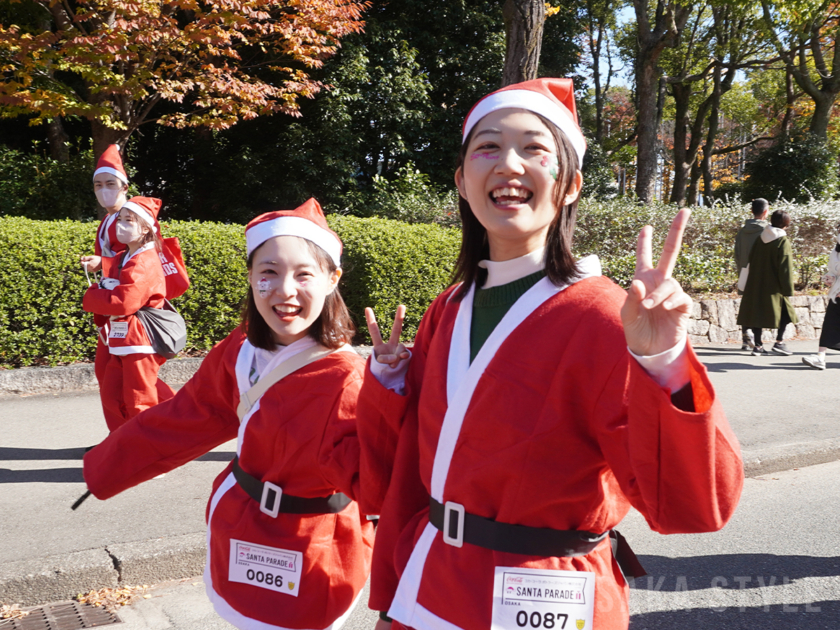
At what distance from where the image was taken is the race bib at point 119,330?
479 centimetres

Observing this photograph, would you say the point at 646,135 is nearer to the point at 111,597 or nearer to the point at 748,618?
the point at 748,618

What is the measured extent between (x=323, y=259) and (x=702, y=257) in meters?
11.2

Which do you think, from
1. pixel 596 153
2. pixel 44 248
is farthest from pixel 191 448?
pixel 596 153

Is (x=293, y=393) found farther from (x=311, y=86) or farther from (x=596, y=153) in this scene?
(x=596, y=153)

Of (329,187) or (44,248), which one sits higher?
(329,187)

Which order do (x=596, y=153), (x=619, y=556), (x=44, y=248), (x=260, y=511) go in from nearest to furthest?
(x=619, y=556) < (x=260, y=511) < (x=44, y=248) < (x=596, y=153)

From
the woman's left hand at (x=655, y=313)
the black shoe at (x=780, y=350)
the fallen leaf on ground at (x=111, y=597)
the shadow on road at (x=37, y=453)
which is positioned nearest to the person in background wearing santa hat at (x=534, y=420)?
the woman's left hand at (x=655, y=313)

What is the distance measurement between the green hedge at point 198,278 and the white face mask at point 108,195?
2657 millimetres

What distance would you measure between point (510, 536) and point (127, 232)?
3894 millimetres

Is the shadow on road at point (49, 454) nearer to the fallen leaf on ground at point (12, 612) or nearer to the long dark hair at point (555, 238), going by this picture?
the fallen leaf on ground at point (12, 612)

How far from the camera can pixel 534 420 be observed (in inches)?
56.0

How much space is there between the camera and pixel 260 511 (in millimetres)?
2049

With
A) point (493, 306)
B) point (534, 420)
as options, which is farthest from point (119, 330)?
point (534, 420)

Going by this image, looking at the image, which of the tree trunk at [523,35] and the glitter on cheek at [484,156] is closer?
the glitter on cheek at [484,156]
